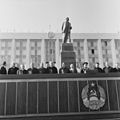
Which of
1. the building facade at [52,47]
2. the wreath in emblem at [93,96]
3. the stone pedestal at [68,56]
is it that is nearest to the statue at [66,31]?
the stone pedestal at [68,56]

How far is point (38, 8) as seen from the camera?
1727cm

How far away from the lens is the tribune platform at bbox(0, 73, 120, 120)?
590 cm

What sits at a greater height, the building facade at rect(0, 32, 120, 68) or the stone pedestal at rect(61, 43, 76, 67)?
the building facade at rect(0, 32, 120, 68)

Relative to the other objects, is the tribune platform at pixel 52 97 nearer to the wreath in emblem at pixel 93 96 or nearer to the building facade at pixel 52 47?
the wreath in emblem at pixel 93 96

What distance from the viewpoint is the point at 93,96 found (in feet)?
20.6

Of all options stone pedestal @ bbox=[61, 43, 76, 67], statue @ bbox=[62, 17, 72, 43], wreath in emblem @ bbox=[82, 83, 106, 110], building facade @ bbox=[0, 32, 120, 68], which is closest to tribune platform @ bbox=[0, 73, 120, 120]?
wreath in emblem @ bbox=[82, 83, 106, 110]

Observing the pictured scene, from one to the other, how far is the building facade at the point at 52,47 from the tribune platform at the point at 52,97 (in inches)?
766

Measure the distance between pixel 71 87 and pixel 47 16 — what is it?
42.7 feet

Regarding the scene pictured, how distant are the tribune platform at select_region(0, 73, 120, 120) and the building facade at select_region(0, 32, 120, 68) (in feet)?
63.8

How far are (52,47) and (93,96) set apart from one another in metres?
21.3

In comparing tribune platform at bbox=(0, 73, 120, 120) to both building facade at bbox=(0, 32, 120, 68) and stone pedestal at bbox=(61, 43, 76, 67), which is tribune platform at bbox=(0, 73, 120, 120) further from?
building facade at bbox=(0, 32, 120, 68)

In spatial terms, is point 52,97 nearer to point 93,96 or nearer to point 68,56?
point 93,96

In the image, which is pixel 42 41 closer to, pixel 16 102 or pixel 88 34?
pixel 88 34

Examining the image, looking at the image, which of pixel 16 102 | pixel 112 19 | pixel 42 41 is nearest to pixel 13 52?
pixel 42 41
